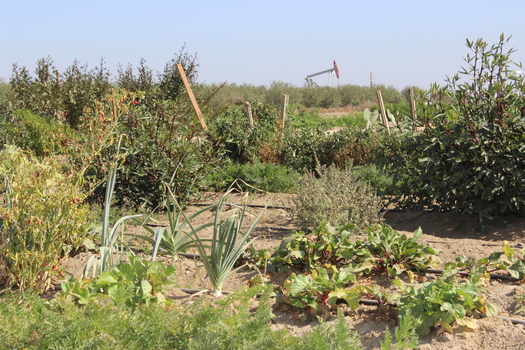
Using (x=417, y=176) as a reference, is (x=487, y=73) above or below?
above

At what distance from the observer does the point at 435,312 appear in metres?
2.91

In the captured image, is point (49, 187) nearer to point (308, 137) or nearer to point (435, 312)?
point (435, 312)

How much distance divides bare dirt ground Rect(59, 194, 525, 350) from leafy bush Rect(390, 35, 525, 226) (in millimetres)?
236

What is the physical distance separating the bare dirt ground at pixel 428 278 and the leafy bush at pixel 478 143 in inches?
9.3

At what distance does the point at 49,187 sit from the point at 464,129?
3.93m

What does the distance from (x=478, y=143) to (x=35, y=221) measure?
4001 millimetres

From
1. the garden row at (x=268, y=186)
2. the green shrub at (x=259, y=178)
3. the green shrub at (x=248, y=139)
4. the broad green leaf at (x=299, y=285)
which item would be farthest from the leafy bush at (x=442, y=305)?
the green shrub at (x=248, y=139)

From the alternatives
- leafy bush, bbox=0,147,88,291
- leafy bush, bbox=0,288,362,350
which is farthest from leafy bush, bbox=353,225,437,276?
leafy bush, bbox=0,147,88,291

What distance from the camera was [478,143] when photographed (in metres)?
5.32

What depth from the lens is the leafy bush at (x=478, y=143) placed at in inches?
209

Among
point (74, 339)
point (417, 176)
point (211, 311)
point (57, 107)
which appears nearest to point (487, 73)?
point (417, 176)

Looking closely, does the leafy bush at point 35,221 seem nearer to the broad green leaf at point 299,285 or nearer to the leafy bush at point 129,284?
the leafy bush at point 129,284

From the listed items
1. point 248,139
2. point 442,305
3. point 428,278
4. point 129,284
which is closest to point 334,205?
point 428,278

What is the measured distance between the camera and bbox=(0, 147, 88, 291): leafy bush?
345 cm
